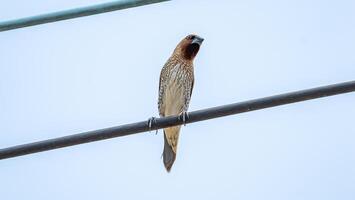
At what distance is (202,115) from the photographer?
4566 millimetres

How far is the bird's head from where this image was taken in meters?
8.98

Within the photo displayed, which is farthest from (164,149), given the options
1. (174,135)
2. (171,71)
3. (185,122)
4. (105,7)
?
(185,122)

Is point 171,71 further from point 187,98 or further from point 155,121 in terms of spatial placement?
point 155,121

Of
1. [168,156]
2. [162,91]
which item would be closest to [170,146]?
[168,156]

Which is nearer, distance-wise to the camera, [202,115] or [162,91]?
[202,115]

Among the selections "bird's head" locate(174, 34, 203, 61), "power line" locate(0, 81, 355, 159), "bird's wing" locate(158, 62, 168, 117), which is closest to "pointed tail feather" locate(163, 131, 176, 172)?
"bird's wing" locate(158, 62, 168, 117)

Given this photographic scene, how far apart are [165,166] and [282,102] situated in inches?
149

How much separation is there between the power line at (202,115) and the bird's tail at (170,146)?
345 cm

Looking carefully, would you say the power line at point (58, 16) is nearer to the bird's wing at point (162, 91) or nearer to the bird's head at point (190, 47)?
the bird's wing at point (162, 91)

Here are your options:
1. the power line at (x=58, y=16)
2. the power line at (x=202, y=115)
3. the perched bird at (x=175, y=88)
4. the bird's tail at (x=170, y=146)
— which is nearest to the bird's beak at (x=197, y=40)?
the perched bird at (x=175, y=88)

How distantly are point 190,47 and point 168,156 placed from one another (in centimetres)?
145

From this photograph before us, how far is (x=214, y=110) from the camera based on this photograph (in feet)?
14.7

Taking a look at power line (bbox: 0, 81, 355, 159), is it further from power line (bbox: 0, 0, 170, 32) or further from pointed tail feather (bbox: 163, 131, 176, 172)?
pointed tail feather (bbox: 163, 131, 176, 172)

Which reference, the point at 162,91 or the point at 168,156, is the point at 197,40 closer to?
the point at 162,91
